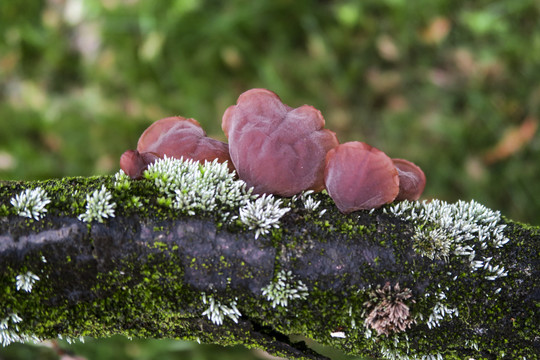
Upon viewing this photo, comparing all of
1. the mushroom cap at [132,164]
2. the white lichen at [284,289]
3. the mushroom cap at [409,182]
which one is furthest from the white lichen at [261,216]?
the mushroom cap at [409,182]

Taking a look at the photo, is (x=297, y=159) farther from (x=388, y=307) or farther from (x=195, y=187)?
(x=388, y=307)

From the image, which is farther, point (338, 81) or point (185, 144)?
point (338, 81)

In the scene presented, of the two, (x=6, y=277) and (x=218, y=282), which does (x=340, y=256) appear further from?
(x=6, y=277)

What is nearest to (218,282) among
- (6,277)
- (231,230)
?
(231,230)

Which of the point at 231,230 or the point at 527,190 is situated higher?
the point at 527,190

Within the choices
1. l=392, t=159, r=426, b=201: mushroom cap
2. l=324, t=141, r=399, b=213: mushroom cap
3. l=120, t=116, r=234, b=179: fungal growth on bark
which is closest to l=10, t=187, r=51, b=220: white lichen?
l=120, t=116, r=234, b=179: fungal growth on bark

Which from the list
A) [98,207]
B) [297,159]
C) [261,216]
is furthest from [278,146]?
[98,207]

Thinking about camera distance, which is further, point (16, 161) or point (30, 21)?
point (30, 21)

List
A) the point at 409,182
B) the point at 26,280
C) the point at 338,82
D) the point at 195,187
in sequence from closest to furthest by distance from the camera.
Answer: the point at 26,280, the point at 195,187, the point at 409,182, the point at 338,82
